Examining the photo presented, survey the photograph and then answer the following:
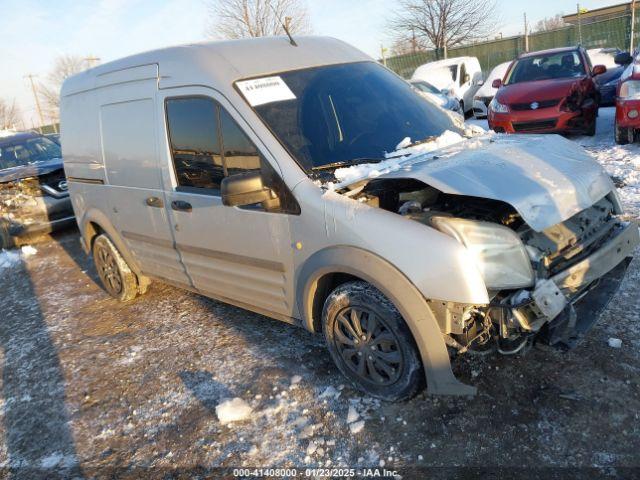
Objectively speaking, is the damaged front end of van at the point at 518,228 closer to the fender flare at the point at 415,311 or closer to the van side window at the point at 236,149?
the fender flare at the point at 415,311

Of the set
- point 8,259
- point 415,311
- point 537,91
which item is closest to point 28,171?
point 8,259

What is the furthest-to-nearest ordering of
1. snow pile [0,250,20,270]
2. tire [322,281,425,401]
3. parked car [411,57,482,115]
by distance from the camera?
parked car [411,57,482,115] < snow pile [0,250,20,270] < tire [322,281,425,401]

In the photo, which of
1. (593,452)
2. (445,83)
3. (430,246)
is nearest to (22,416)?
(430,246)

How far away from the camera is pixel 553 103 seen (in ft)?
28.3

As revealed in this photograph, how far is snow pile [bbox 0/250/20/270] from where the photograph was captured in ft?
23.9

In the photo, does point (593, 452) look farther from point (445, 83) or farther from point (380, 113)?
point (445, 83)

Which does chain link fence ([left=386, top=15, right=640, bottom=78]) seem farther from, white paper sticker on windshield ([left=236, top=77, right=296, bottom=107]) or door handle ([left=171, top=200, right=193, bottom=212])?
door handle ([left=171, top=200, right=193, bottom=212])

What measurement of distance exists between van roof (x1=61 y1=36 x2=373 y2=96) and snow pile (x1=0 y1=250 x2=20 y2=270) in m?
4.60

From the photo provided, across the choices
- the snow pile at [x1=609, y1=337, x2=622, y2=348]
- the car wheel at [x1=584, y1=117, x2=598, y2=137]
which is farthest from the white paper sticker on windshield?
the car wheel at [x1=584, y1=117, x2=598, y2=137]

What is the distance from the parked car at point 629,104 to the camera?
7340 millimetres

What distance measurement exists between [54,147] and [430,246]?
9.12m

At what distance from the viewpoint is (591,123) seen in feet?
28.9

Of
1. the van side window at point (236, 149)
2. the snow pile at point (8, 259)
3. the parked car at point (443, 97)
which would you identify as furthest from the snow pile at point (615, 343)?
the parked car at point (443, 97)

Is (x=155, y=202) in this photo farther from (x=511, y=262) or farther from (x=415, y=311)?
(x=511, y=262)
